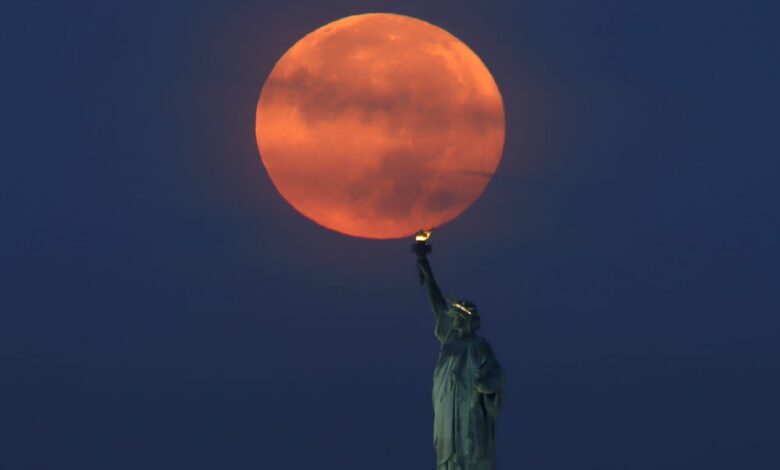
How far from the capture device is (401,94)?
42656 mm

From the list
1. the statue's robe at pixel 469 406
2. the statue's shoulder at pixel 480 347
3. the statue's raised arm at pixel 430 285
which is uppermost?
the statue's raised arm at pixel 430 285

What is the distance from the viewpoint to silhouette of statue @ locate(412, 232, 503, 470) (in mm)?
42031

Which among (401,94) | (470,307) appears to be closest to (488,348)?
(470,307)

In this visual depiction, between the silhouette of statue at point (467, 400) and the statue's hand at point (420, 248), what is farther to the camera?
the statue's hand at point (420, 248)

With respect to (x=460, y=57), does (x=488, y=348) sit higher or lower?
lower

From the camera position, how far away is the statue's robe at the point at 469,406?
138 ft

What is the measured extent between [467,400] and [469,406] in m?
0.08

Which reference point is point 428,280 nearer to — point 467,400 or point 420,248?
point 420,248

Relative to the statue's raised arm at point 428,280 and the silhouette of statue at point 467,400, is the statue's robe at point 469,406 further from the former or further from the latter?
the statue's raised arm at point 428,280

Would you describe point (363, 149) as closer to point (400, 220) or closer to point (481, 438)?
point (400, 220)

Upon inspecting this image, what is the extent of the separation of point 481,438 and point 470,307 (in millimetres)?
1659

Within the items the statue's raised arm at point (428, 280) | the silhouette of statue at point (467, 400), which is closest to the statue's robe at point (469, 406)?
the silhouette of statue at point (467, 400)

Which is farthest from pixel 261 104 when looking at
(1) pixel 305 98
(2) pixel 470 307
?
(2) pixel 470 307

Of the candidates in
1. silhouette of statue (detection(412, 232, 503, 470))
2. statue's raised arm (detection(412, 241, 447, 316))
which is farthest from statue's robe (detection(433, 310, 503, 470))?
statue's raised arm (detection(412, 241, 447, 316))
